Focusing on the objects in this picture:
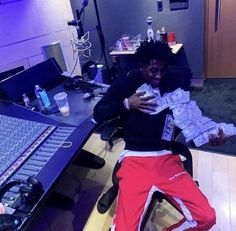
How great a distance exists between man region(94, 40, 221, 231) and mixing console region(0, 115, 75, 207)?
0.28m

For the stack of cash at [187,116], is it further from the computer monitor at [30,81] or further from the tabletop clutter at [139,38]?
the tabletop clutter at [139,38]

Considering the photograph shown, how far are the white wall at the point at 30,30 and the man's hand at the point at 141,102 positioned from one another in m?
1.37

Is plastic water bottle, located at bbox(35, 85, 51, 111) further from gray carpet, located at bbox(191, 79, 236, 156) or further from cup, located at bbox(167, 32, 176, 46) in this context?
cup, located at bbox(167, 32, 176, 46)

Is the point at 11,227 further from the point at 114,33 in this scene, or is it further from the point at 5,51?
the point at 114,33

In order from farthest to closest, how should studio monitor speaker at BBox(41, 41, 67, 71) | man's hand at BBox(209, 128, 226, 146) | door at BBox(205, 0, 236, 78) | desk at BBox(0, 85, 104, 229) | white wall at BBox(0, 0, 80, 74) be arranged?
door at BBox(205, 0, 236, 78) → studio monitor speaker at BBox(41, 41, 67, 71) → white wall at BBox(0, 0, 80, 74) → man's hand at BBox(209, 128, 226, 146) → desk at BBox(0, 85, 104, 229)

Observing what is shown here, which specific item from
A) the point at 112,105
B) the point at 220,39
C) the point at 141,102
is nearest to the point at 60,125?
the point at 112,105

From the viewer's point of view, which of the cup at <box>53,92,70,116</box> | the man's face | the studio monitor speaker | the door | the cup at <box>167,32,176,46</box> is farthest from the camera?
the cup at <box>167,32,176,46</box>

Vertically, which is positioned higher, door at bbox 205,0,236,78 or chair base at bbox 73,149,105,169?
door at bbox 205,0,236,78

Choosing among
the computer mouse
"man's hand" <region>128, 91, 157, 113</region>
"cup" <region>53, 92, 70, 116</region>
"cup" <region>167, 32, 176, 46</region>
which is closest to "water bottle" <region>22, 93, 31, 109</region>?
"cup" <region>53, 92, 70, 116</region>

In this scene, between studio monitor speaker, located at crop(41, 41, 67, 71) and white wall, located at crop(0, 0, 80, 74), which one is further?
studio monitor speaker, located at crop(41, 41, 67, 71)

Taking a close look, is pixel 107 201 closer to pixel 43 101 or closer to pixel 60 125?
pixel 60 125

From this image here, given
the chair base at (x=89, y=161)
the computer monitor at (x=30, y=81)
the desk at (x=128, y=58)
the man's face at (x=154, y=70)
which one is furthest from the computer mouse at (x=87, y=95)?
the desk at (x=128, y=58)

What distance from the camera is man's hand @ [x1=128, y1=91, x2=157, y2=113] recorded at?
1.30 metres

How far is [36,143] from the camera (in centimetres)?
115
